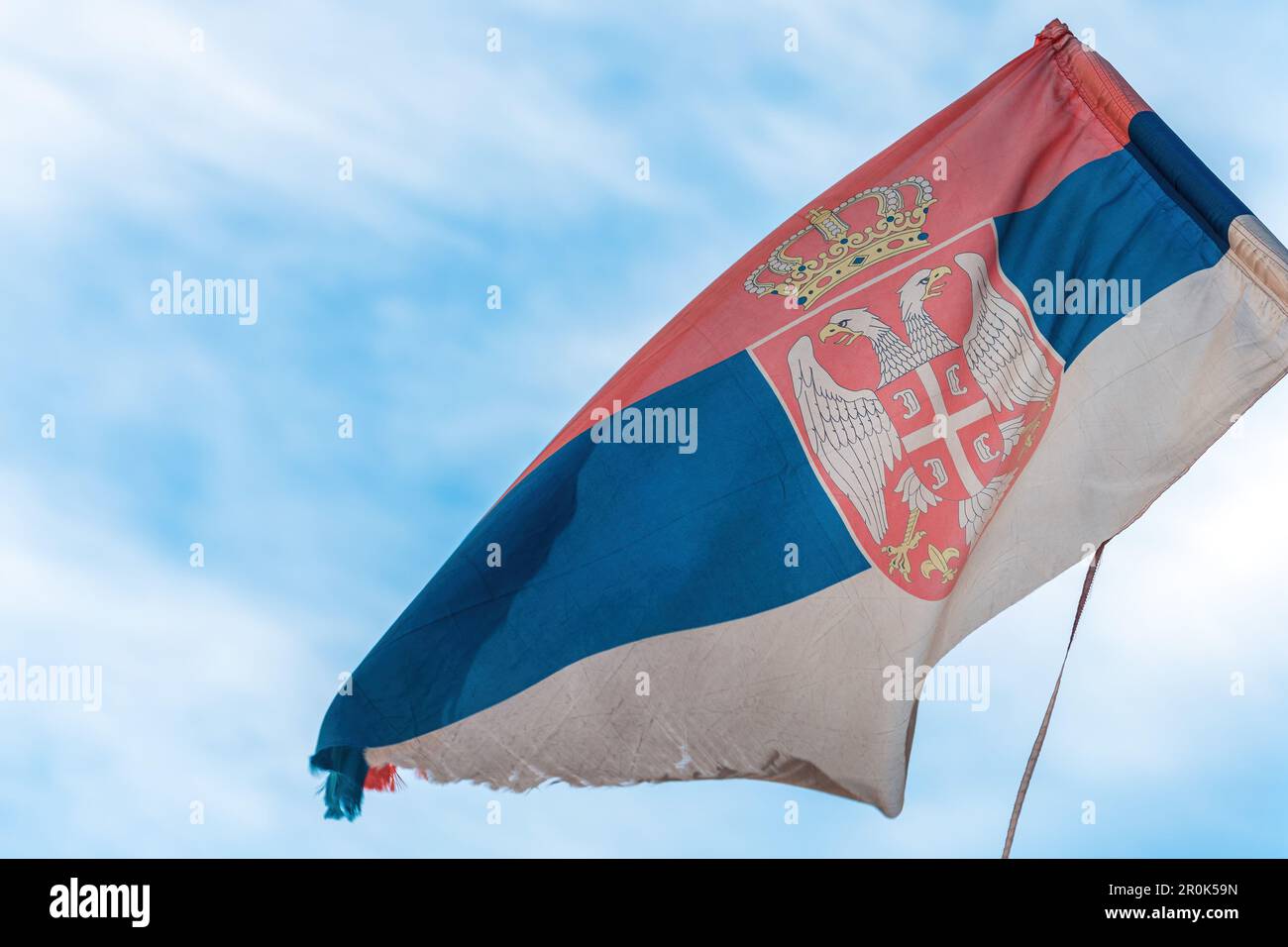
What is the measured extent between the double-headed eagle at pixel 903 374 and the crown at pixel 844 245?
0.67 feet

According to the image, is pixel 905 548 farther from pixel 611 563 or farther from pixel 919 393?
pixel 611 563

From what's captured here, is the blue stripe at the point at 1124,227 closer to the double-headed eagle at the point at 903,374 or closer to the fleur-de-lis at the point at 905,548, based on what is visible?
the double-headed eagle at the point at 903,374

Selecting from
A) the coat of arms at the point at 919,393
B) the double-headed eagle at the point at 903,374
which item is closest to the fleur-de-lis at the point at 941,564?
the coat of arms at the point at 919,393

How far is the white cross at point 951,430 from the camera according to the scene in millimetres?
8016

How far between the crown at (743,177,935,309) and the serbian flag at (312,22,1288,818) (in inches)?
0.6

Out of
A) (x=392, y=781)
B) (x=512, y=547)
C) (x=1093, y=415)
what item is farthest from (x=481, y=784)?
(x=1093, y=415)

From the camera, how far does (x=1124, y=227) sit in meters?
8.27

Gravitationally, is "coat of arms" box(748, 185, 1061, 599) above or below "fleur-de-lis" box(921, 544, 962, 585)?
above

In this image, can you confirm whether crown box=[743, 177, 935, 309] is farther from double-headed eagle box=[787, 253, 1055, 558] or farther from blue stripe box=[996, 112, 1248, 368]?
blue stripe box=[996, 112, 1248, 368]

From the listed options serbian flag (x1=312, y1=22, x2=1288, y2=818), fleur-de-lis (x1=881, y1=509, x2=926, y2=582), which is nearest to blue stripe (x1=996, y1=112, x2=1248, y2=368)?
serbian flag (x1=312, y1=22, x2=1288, y2=818)

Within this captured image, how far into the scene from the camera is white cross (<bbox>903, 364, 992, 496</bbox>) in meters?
8.02

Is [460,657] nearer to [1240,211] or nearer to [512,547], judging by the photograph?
[512,547]

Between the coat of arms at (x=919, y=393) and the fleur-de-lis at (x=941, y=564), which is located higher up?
the coat of arms at (x=919, y=393)

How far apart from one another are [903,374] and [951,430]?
0.39 metres
